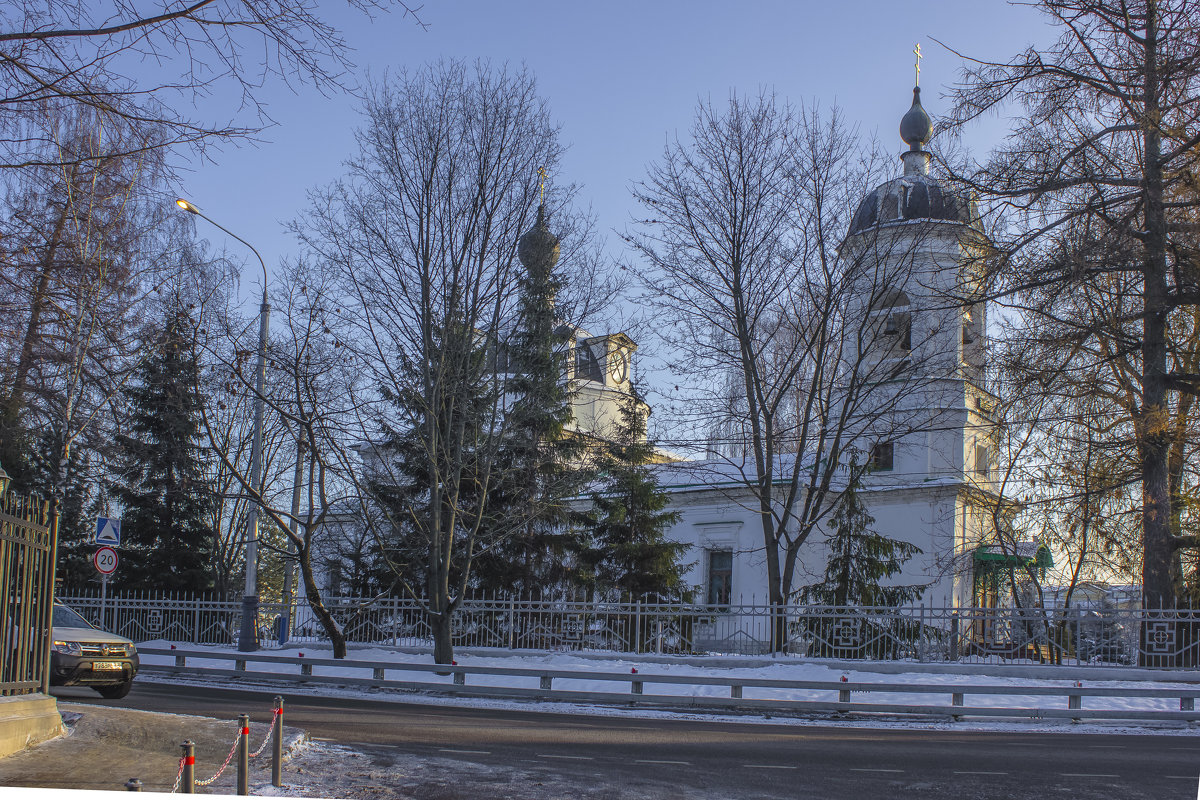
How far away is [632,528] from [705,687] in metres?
11.8

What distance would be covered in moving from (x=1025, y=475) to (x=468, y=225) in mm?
13631

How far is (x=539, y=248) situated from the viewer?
2153cm

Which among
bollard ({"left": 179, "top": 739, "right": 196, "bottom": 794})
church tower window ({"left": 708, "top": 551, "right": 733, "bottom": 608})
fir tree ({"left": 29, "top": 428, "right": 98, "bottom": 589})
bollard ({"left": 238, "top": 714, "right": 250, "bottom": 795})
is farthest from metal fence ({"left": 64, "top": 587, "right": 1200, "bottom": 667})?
bollard ({"left": 179, "top": 739, "right": 196, "bottom": 794})

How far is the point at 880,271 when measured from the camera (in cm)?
2403

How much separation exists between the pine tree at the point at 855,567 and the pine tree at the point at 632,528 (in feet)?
14.8

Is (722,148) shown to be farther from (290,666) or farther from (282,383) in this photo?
(290,666)

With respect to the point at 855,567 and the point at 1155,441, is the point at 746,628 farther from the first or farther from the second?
the point at 1155,441

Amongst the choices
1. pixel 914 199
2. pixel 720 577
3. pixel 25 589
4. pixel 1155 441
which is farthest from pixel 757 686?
pixel 720 577

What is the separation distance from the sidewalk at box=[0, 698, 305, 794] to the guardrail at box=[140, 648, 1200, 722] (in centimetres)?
684

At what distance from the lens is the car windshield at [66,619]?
14.8m

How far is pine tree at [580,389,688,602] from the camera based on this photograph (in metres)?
28.9

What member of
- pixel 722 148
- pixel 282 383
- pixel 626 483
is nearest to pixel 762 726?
pixel 722 148

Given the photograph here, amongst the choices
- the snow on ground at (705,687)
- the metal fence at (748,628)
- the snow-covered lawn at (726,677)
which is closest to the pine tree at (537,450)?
the metal fence at (748,628)

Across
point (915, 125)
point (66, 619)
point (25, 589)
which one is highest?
point (915, 125)
